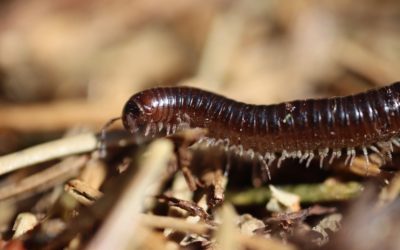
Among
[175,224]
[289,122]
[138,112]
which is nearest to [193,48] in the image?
[138,112]

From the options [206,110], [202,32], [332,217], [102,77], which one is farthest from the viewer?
[202,32]

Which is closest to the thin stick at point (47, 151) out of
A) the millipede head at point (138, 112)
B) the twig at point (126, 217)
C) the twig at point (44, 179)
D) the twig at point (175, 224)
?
the twig at point (44, 179)

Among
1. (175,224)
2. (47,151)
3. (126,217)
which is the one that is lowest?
(126,217)

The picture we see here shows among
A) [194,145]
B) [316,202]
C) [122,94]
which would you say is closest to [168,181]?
[194,145]

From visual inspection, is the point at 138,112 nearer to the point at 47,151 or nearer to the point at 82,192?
the point at 47,151

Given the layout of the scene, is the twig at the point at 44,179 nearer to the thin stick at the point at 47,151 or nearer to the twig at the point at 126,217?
the thin stick at the point at 47,151

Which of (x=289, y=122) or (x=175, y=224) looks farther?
(x=289, y=122)

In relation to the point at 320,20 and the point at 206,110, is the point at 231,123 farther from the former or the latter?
the point at 320,20
